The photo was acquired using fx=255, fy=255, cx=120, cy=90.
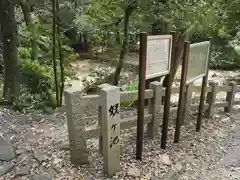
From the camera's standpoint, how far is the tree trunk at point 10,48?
12.2 feet

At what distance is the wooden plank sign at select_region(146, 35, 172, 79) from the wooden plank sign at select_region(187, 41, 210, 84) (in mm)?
407

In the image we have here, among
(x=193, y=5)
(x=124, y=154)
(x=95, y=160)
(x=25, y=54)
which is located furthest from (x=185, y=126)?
(x=25, y=54)

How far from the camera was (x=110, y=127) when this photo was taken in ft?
7.72

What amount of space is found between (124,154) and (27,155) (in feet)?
3.42

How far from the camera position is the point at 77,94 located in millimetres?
2338

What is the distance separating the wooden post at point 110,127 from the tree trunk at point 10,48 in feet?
7.57

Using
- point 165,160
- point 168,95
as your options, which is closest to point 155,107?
point 168,95

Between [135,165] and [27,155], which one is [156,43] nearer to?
[135,165]

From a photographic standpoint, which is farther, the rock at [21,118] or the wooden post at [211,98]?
the wooden post at [211,98]

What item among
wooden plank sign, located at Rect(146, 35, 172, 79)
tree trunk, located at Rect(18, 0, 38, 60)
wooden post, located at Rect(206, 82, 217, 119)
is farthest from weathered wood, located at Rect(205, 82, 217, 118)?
tree trunk, located at Rect(18, 0, 38, 60)

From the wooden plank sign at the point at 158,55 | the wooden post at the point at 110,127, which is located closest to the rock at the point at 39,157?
the wooden post at the point at 110,127

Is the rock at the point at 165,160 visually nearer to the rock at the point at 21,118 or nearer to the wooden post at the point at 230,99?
the rock at the point at 21,118

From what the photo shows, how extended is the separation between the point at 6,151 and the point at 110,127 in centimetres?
111

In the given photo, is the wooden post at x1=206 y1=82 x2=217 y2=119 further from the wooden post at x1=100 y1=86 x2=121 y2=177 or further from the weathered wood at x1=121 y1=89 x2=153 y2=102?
the wooden post at x1=100 y1=86 x2=121 y2=177
